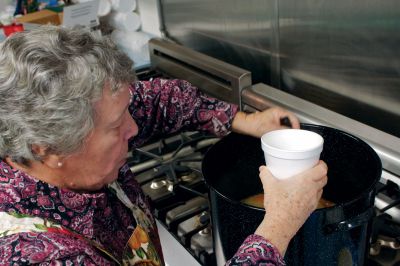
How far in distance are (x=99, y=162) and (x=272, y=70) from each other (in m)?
0.75

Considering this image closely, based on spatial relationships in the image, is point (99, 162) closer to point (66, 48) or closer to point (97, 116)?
point (97, 116)

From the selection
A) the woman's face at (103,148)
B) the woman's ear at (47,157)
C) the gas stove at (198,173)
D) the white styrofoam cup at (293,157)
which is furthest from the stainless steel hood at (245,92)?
the woman's ear at (47,157)

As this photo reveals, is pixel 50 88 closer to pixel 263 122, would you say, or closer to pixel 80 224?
pixel 80 224

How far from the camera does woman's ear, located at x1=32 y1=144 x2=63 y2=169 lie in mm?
701

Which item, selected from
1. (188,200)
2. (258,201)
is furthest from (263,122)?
(188,200)

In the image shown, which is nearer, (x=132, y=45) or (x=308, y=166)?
(x=308, y=166)

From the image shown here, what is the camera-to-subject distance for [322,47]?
1.18 metres

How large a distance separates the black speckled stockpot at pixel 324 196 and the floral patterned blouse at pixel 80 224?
0.06 metres

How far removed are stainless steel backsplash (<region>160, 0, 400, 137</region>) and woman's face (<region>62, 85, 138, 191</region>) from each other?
60 cm

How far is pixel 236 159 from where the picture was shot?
95 cm

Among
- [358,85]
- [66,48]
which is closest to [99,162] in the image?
[66,48]

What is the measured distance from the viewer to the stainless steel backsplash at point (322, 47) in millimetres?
1023

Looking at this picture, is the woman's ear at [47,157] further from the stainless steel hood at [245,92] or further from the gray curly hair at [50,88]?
the stainless steel hood at [245,92]

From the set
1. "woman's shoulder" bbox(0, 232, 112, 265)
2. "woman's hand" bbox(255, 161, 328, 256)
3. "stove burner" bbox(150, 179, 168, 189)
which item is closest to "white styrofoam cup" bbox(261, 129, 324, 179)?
"woman's hand" bbox(255, 161, 328, 256)
